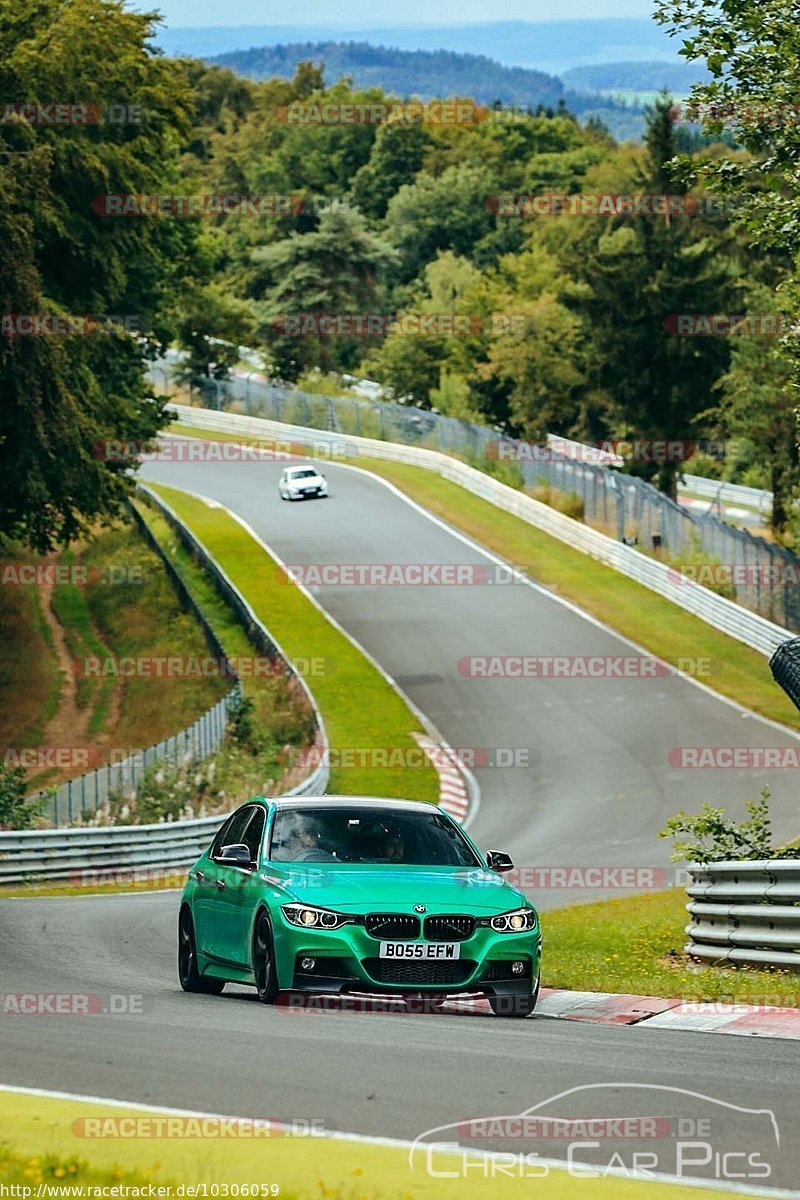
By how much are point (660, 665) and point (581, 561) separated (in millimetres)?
10995

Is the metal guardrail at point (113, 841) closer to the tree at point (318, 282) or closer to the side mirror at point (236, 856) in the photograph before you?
the side mirror at point (236, 856)

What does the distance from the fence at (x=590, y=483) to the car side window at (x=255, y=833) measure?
34188 mm

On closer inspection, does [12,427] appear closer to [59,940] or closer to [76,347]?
[76,347]

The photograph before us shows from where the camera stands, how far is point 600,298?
72188 mm

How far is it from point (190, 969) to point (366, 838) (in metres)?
1.77

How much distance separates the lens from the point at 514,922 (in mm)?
11930

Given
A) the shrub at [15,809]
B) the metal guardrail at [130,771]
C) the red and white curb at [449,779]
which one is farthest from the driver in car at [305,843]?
the red and white curb at [449,779]

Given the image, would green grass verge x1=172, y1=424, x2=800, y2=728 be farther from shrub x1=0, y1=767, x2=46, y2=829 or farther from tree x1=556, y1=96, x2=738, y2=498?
shrub x1=0, y1=767, x2=46, y2=829

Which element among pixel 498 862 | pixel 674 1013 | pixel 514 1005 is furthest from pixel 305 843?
pixel 674 1013

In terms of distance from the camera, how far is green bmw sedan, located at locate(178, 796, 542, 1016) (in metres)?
11.6

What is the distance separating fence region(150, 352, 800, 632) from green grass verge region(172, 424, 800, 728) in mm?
1693

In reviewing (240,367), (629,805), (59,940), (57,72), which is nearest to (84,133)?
(57,72)

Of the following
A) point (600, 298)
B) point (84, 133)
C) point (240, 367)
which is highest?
point (84, 133)

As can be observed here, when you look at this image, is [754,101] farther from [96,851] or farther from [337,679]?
[337,679]
